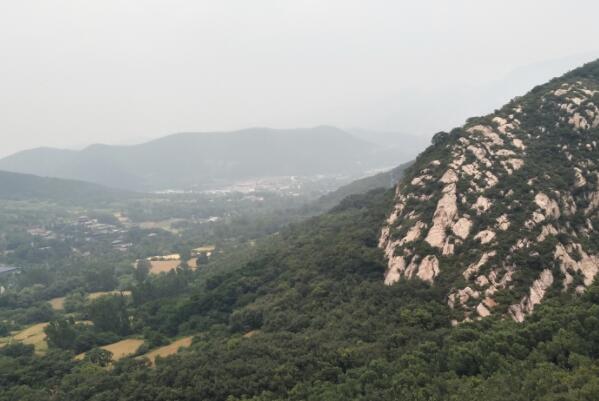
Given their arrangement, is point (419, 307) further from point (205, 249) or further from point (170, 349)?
point (205, 249)

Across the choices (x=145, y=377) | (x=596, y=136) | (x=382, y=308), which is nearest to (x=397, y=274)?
(x=382, y=308)

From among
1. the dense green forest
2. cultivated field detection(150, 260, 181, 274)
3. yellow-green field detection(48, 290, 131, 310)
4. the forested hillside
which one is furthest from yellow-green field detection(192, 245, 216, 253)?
the dense green forest

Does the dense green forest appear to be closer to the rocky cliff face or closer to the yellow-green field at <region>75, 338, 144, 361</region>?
the yellow-green field at <region>75, 338, 144, 361</region>

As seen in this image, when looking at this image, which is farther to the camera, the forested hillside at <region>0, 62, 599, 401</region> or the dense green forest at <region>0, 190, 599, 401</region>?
the forested hillside at <region>0, 62, 599, 401</region>

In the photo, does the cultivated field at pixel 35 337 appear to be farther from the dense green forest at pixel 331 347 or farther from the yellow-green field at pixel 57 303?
the yellow-green field at pixel 57 303

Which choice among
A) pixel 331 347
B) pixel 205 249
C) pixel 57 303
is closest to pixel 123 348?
pixel 331 347

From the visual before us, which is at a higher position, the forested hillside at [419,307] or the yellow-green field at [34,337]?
the forested hillside at [419,307]

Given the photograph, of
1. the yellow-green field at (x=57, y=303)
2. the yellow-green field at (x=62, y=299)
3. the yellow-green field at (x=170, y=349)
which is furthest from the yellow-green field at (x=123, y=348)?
the yellow-green field at (x=57, y=303)
